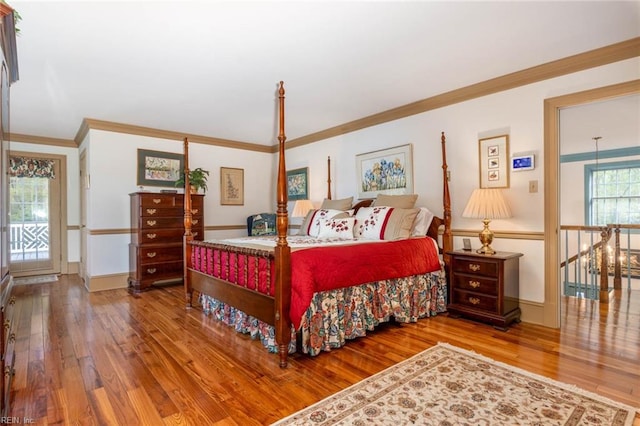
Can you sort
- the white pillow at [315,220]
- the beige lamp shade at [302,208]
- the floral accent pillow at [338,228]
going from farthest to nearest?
the beige lamp shade at [302,208]
the white pillow at [315,220]
the floral accent pillow at [338,228]

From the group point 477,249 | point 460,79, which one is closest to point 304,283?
point 477,249

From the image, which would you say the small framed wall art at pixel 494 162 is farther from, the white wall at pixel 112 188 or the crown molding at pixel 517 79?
the white wall at pixel 112 188

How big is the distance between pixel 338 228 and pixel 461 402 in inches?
84.5

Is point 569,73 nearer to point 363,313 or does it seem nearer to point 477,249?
point 477,249

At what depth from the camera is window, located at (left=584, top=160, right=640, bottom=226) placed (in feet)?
18.0

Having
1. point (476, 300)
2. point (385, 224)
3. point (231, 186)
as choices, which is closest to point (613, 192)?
point (476, 300)

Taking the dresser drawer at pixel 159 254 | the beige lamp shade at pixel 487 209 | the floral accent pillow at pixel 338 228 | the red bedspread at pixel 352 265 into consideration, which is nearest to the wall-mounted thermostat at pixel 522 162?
the beige lamp shade at pixel 487 209

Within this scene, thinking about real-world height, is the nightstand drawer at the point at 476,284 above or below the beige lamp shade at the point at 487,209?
below

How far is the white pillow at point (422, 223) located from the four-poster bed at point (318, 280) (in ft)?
0.17

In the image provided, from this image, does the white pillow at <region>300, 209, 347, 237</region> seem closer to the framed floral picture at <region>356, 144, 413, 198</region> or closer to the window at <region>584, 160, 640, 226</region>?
the framed floral picture at <region>356, 144, 413, 198</region>

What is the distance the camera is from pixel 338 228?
3.65 m

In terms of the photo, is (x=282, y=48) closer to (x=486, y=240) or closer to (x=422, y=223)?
(x=422, y=223)

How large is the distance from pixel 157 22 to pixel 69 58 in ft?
3.59

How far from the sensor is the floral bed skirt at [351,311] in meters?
2.38
